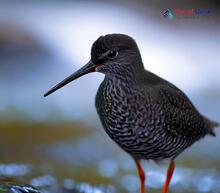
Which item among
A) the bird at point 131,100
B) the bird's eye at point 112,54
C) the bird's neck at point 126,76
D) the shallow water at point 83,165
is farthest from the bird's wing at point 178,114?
the shallow water at point 83,165

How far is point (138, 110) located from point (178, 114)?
21.2 inches

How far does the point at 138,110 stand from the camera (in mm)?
5219

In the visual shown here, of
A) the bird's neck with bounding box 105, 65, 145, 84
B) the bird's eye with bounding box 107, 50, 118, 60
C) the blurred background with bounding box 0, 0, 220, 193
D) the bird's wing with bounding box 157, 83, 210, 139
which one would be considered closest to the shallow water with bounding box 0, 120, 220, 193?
the blurred background with bounding box 0, 0, 220, 193

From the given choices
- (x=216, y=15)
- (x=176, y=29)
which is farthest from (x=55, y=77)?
(x=216, y=15)

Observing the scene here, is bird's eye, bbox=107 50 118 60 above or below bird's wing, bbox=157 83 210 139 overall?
above

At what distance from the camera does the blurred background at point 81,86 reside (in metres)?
7.11

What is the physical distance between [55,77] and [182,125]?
6280 mm

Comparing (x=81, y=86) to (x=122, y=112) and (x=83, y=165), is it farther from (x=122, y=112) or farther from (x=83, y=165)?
(x=122, y=112)

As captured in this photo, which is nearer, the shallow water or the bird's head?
the bird's head

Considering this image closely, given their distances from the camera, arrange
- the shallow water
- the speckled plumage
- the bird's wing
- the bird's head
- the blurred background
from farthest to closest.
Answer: the blurred background < the shallow water < the bird's wing < the speckled plumage < the bird's head

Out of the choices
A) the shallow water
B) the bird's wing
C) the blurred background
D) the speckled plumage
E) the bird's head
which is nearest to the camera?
the bird's head

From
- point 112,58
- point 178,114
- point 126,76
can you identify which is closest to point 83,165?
point 178,114

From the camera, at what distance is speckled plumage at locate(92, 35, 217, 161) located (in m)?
5.20

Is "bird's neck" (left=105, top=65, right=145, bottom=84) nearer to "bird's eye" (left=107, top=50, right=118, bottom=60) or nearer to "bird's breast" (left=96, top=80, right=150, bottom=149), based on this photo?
"bird's breast" (left=96, top=80, right=150, bottom=149)
